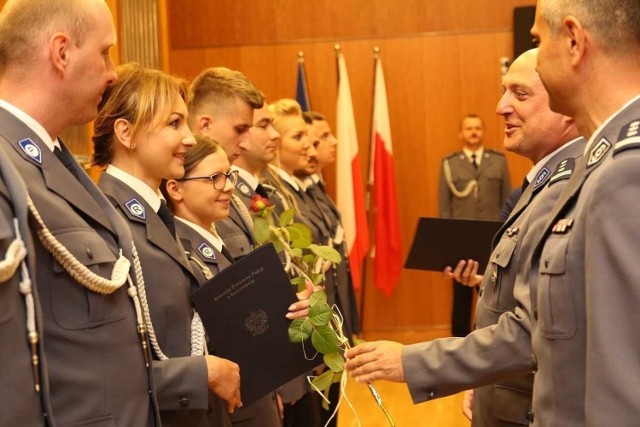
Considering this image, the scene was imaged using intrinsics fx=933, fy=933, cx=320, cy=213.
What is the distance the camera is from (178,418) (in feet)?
8.15

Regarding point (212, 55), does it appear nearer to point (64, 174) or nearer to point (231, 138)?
point (231, 138)

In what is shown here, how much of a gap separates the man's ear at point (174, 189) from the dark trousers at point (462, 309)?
5244mm

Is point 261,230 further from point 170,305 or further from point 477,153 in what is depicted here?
point 477,153

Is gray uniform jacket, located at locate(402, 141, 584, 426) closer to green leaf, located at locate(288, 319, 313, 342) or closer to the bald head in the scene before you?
green leaf, located at locate(288, 319, 313, 342)

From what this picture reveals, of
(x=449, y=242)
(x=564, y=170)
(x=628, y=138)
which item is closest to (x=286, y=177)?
(x=449, y=242)

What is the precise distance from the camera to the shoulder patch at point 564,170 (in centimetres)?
238

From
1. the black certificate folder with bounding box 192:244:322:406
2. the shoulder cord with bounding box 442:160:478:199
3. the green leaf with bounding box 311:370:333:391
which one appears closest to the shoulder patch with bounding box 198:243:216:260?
the black certificate folder with bounding box 192:244:322:406

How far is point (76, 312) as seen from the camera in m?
1.88

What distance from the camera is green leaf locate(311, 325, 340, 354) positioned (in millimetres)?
2643

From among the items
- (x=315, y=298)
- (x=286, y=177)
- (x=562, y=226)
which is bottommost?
(x=315, y=298)

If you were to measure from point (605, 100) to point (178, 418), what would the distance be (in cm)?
140

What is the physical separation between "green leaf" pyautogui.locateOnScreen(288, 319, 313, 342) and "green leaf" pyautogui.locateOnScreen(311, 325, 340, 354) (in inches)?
0.8

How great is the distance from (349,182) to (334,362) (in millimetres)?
5702

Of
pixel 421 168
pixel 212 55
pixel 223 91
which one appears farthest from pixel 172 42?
pixel 223 91
